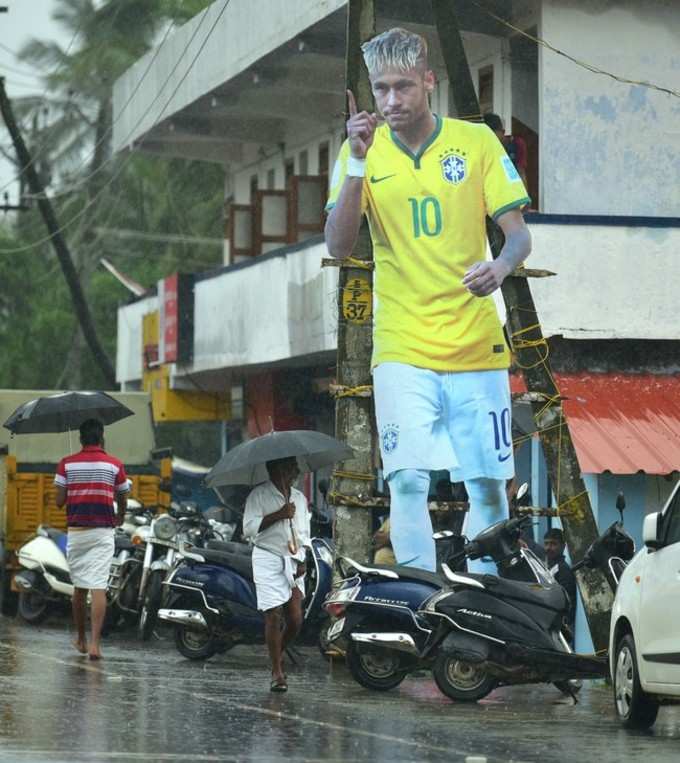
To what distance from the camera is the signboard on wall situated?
3048 cm

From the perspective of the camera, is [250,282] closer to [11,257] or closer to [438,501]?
[438,501]

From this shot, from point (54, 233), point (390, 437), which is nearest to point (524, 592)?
point (390, 437)

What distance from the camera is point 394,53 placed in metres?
16.4

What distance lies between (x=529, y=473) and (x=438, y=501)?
5.84 m

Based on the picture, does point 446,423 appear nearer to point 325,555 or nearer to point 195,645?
point 325,555

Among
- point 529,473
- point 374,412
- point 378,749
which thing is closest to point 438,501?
point 374,412

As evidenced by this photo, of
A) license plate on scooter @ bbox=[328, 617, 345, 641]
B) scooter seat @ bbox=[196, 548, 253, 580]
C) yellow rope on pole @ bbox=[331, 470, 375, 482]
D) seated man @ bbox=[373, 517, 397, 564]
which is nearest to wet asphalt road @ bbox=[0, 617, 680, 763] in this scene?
license plate on scooter @ bbox=[328, 617, 345, 641]

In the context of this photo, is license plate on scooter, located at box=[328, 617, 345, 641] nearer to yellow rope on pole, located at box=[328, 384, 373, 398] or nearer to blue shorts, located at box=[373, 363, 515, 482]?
blue shorts, located at box=[373, 363, 515, 482]

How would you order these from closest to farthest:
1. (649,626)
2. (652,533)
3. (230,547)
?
(649,626), (652,533), (230,547)

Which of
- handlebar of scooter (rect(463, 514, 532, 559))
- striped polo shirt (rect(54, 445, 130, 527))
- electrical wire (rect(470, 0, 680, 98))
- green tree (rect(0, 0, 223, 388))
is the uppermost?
green tree (rect(0, 0, 223, 388))

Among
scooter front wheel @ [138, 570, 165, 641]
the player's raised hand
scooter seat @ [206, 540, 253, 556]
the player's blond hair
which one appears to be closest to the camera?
the player's raised hand

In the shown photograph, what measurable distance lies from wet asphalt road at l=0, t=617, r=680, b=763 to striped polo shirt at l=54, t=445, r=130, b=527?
3.67 feet

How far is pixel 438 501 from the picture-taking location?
17.8 m

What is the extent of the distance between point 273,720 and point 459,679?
2317mm
